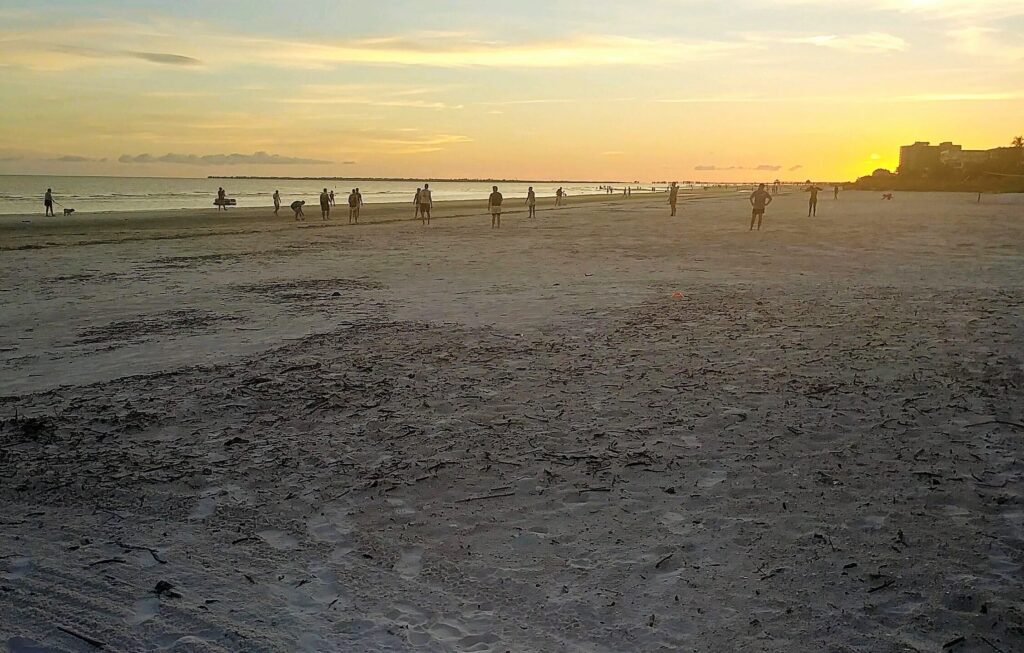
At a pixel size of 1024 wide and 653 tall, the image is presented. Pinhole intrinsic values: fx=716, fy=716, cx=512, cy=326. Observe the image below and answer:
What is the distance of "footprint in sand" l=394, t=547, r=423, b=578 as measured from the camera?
13.3 feet

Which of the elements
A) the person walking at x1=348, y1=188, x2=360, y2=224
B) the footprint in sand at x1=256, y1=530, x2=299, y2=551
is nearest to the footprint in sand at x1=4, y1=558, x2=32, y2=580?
the footprint in sand at x1=256, y1=530, x2=299, y2=551

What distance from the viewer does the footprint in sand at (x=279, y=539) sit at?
4.31 m

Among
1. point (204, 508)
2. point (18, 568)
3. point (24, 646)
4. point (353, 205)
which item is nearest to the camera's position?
point (24, 646)

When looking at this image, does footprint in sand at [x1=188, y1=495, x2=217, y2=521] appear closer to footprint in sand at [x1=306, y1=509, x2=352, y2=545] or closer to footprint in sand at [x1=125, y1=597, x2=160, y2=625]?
footprint in sand at [x1=306, y1=509, x2=352, y2=545]

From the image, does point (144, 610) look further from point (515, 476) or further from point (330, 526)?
point (515, 476)

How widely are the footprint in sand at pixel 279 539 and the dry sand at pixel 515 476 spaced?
0.01m

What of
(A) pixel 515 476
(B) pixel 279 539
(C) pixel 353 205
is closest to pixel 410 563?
(B) pixel 279 539

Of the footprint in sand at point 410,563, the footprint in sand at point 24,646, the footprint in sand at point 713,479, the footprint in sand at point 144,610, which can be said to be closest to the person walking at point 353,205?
the footprint in sand at point 713,479

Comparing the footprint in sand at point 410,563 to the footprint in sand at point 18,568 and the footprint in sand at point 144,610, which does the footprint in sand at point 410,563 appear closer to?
the footprint in sand at point 144,610

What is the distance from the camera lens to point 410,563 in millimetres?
4148

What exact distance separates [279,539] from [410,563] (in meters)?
0.88

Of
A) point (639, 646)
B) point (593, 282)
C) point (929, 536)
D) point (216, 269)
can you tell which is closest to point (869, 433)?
point (929, 536)

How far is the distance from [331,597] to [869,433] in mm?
4494

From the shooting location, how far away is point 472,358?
8391mm
